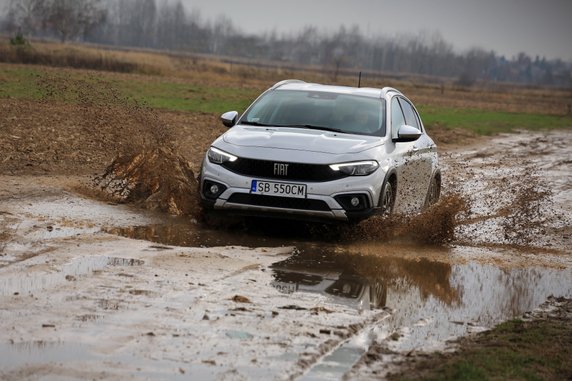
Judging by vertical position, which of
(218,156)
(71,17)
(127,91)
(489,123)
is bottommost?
(71,17)

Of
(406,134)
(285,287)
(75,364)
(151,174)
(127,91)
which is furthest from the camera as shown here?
(127,91)

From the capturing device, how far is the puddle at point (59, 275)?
7859 millimetres

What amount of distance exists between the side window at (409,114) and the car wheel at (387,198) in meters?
1.81

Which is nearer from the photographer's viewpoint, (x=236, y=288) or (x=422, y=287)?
(x=236, y=288)

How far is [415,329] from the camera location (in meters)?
7.55

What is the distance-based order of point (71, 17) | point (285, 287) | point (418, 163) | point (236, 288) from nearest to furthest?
point (236, 288) < point (285, 287) < point (418, 163) < point (71, 17)

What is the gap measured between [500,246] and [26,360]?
752cm

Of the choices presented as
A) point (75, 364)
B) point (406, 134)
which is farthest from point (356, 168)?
point (75, 364)

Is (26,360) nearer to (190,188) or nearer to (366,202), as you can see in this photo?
(366,202)

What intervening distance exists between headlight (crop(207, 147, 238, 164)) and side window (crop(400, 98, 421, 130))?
9.77 feet

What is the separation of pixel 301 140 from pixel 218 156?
895 millimetres

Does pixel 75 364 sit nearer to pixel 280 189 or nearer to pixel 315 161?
pixel 280 189

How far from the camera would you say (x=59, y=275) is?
334 inches

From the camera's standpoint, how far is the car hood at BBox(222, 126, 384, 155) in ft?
38.3
